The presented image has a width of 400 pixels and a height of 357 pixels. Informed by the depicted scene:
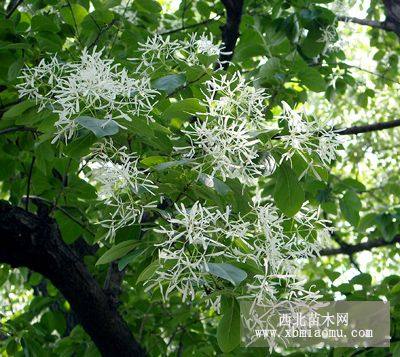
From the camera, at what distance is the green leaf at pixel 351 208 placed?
9.26 ft

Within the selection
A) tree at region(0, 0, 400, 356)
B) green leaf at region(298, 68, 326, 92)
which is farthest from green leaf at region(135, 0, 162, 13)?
green leaf at region(298, 68, 326, 92)

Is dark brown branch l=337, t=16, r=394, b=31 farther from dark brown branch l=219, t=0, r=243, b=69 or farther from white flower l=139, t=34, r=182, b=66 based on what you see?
white flower l=139, t=34, r=182, b=66

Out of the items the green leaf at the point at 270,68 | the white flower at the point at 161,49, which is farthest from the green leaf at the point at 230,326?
the green leaf at the point at 270,68

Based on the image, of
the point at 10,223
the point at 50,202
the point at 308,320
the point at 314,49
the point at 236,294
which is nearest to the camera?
the point at 236,294

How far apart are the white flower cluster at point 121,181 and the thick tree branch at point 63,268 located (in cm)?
94

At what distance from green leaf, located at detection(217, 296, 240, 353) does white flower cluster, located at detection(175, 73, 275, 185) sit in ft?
0.90

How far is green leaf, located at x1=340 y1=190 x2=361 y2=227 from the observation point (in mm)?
2822

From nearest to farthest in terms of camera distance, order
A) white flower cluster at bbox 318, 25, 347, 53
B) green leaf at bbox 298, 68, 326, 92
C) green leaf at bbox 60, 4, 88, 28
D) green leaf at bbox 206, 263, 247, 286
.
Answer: green leaf at bbox 206, 263, 247, 286
green leaf at bbox 298, 68, 326, 92
green leaf at bbox 60, 4, 88, 28
white flower cluster at bbox 318, 25, 347, 53

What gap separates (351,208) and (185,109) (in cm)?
138

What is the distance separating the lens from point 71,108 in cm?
154

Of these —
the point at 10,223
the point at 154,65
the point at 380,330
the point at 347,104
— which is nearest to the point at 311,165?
the point at 154,65

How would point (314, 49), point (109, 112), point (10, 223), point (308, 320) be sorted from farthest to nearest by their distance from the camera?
point (314, 49) < point (10, 223) < point (308, 320) < point (109, 112)

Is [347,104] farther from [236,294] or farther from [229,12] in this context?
[236,294]

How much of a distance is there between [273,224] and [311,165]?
162 mm
